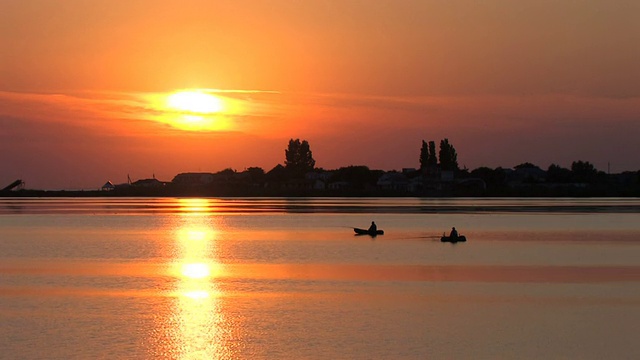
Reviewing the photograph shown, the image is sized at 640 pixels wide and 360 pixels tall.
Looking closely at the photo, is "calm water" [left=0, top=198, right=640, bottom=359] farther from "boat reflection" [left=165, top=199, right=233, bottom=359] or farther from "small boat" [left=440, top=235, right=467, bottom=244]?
"small boat" [left=440, top=235, right=467, bottom=244]

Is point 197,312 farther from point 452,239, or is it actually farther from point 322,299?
point 452,239

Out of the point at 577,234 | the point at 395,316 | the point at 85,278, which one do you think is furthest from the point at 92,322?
the point at 577,234

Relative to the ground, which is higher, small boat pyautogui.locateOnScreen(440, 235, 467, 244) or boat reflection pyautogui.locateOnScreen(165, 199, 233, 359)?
small boat pyautogui.locateOnScreen(440, 235, 467, 244)

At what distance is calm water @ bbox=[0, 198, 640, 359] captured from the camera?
21797 millimetres

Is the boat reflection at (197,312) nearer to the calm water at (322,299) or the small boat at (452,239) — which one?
the calm water at (322,299)

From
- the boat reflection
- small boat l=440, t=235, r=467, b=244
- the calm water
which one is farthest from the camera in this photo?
small boat l=440, t=235, r=467, b=244

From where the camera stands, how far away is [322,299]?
2984 centimetres

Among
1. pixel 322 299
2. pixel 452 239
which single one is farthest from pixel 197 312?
pixel 452 239

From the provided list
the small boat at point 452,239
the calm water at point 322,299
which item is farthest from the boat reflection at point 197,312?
the small boat at point 452,239

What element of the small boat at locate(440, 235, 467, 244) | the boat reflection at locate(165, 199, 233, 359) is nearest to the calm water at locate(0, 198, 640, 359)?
the boat reflection at locate(165, 199, 233, 359)

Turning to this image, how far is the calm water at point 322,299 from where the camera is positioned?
21.8m

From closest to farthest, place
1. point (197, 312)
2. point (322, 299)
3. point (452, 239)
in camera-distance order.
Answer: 1. point (197, 312)
2. point (322, 299)
3. point (452, 239)

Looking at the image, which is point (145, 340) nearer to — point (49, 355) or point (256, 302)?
point (49, 355)

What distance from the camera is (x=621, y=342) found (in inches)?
871
